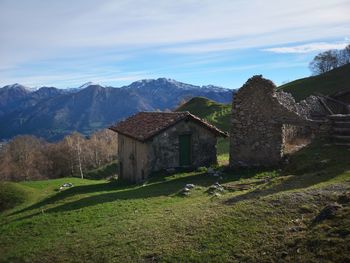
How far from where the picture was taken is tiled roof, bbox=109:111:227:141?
29844mm

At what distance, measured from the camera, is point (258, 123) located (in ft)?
84.8

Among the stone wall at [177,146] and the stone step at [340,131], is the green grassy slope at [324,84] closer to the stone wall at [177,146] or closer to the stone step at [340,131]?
the stone wall at [177,146]

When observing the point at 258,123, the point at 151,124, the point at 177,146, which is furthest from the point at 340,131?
the point at 151,124

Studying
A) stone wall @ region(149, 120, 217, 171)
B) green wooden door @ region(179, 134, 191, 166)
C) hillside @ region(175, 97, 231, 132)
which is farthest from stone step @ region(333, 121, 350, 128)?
hillside @ region(175, 97, 231, 132)

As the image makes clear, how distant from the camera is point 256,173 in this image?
24.6 meters

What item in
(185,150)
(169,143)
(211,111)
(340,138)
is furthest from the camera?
(211,111)

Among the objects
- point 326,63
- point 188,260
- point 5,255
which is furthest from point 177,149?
point 326,63

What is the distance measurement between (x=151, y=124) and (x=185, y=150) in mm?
3406

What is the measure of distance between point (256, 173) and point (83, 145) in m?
89.7

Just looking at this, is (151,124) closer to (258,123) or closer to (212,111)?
(258,123)

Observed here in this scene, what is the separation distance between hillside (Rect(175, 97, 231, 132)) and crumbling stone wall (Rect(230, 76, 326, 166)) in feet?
120

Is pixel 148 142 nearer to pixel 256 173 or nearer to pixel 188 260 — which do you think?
pixel 256 173

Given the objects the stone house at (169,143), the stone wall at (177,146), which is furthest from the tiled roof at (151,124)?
the stone wall at (177,146)

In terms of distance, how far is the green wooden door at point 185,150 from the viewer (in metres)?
30.7
